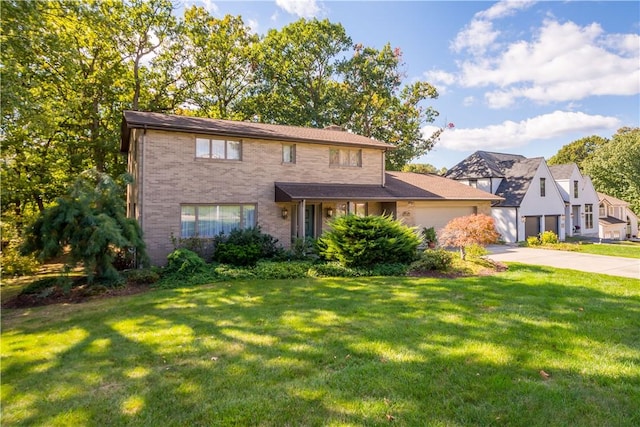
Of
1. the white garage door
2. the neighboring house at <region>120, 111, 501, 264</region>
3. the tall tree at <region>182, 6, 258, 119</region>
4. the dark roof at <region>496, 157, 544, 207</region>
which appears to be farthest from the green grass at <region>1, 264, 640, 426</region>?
the tall tree at <region>182, 6, 258, 119</region>

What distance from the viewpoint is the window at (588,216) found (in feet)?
101

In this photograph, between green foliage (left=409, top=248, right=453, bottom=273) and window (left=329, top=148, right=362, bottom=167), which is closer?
green foliage (left=409, top=248, right=453, bottom=273)

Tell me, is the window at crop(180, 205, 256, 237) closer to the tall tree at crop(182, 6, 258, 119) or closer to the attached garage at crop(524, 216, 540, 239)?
the tall tree at crop(182, 6, 258, 119)

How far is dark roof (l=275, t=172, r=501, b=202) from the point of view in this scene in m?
14.7

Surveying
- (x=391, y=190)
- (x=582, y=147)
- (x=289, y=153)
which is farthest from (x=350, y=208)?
(x=582, y=147)

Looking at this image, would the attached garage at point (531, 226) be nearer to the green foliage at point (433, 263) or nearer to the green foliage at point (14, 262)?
the green foliage at point (433, 263)

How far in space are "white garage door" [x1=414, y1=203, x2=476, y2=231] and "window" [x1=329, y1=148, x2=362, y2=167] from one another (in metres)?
4.53

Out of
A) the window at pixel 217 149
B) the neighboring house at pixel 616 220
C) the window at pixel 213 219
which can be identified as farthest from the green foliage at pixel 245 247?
the neighboring house at pixel 616 220

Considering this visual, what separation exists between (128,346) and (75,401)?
160 centimetres

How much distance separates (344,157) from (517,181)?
594 inches

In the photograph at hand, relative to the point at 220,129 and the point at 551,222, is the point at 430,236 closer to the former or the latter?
the point at 220,129

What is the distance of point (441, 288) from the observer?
Answer: 8.97 m

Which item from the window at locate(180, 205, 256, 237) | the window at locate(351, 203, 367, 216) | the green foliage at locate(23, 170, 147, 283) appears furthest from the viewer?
the window at locate(351, 203, 367, 216)

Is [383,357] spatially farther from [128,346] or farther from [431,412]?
[128,346]
